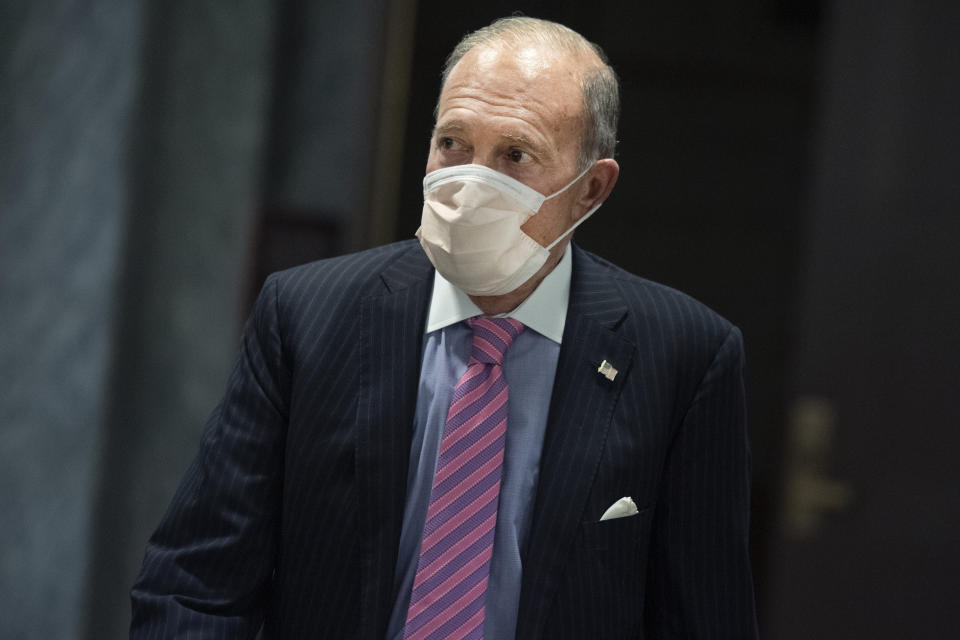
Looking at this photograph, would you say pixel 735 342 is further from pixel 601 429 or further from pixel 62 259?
pixel 62 259

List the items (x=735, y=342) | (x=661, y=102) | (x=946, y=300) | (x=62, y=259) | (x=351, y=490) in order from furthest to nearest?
(x=661, y=102)
(x=62, y=259)
(x=946, y=300)
(x=735, y=342)
(x=351, y=490)

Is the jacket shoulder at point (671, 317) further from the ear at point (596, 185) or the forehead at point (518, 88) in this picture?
the forehead at point (518, 88)

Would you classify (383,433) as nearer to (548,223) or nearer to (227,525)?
(227,525)

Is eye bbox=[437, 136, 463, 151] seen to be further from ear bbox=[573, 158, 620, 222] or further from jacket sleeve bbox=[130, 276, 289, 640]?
jacket sleeve bbox=[130, 276, 289, 640]

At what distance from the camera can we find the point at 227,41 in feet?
8.77

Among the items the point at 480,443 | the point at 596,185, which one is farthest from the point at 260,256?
the point at 480,443

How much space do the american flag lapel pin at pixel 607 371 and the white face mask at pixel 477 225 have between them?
5.8 inches

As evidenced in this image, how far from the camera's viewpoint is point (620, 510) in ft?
4.35

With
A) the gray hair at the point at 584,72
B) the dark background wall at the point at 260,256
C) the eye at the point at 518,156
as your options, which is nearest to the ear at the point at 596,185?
the gray hair at the point at 584,72

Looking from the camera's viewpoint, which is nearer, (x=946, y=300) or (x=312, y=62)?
(x=946, y=300)

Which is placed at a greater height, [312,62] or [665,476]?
[312,62]

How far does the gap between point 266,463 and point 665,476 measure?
0.48m

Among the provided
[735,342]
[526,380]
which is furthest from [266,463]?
[735,342]

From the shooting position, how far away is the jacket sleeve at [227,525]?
131cm
